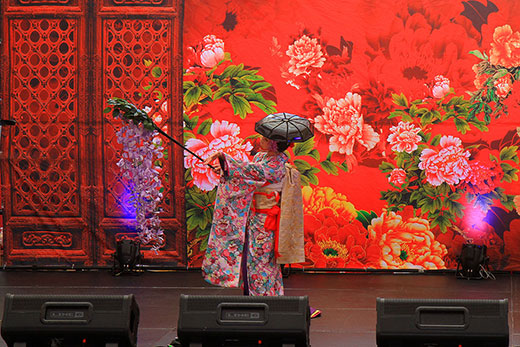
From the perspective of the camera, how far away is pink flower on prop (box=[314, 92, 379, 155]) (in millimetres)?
6117

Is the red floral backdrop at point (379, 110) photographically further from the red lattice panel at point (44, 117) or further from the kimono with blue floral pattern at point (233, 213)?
the kimono with blue floral pattern at point (233, 213)

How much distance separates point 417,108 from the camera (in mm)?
6062

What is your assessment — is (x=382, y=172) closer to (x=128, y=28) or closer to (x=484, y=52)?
(x=484, y=52)

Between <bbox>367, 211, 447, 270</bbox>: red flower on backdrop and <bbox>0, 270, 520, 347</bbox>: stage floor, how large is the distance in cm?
11

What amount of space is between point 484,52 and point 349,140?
1.34 meters

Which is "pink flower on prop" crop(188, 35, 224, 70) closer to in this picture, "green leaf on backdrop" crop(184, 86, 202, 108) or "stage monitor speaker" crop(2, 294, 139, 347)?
"green leaf on backdrop" crop(184, 86, 202, 108)

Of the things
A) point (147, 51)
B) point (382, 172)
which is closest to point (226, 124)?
point (147, 51)

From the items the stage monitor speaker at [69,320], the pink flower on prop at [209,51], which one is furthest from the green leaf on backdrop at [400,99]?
the stage monitor speaker at [69,320]

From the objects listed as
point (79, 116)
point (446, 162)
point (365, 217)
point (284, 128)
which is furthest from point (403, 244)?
point (79, 116)

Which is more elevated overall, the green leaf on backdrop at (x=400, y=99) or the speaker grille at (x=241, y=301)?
the green leaf on backdrop at (x=400, y=99)

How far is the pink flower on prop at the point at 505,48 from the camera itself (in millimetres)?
5984

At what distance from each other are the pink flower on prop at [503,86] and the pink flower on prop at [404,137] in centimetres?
73

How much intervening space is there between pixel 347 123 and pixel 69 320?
4.13m

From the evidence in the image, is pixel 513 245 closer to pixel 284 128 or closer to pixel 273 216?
pixel 273 216
